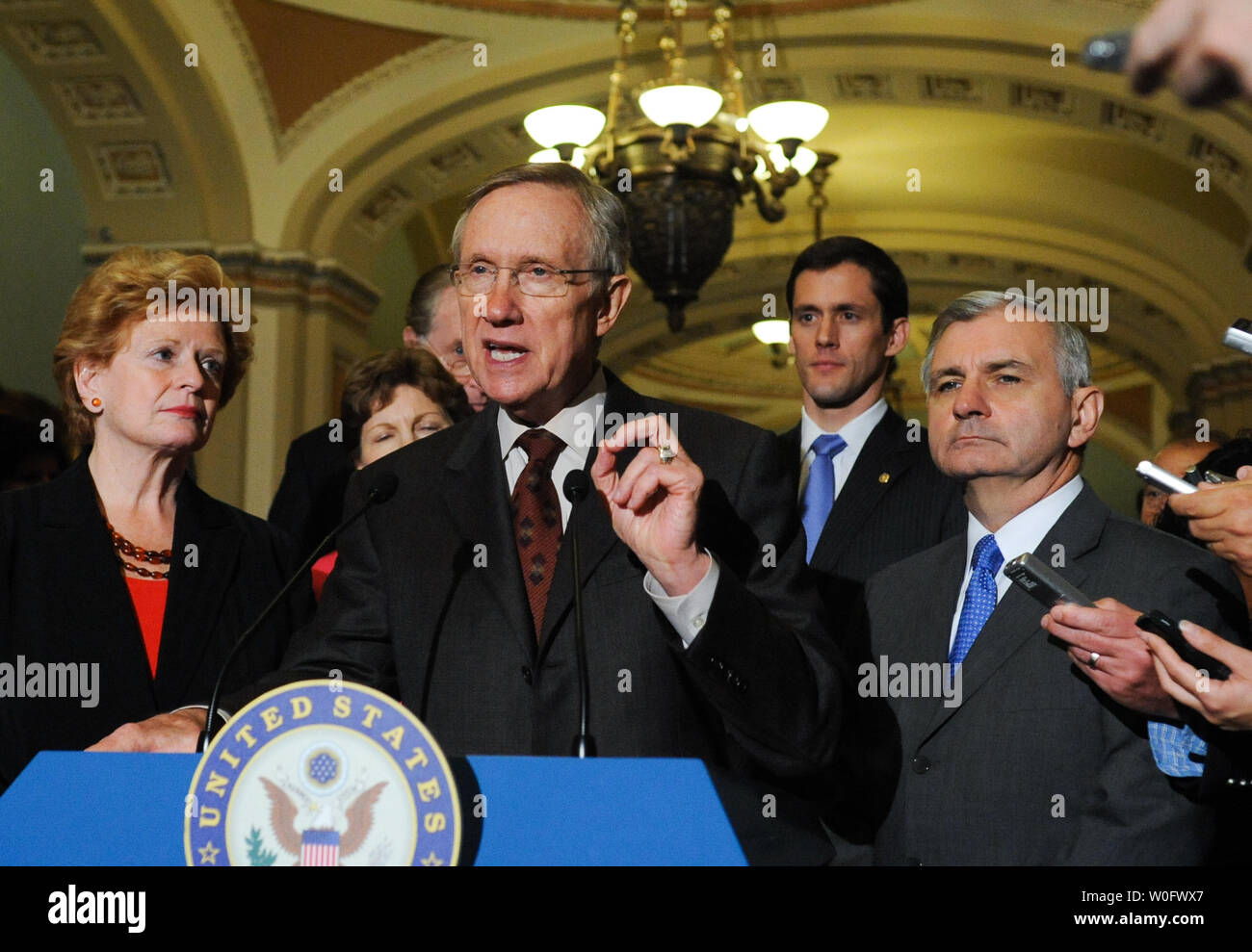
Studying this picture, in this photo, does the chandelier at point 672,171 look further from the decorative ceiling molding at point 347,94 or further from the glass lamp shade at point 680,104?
the decorative ceiling molding at point 347,94

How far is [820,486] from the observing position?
11.0 ft

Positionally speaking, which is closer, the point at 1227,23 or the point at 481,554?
the point at 1227,23

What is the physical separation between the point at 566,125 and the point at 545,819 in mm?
5345

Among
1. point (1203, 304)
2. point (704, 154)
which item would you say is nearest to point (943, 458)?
point (704, 154)

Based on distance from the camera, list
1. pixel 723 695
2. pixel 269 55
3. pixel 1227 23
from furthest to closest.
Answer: pixel 269 55
pixel 723 695
pixel 1227 23

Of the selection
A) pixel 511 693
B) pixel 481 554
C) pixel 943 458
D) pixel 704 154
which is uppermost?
pixel 704 154

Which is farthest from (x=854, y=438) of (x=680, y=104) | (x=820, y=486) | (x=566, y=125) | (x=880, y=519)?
(x=566, y=125)

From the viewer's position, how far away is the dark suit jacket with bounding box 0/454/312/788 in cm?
234

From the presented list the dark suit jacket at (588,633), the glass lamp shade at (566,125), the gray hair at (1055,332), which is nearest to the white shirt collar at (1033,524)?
the gray hair at (1055,332)

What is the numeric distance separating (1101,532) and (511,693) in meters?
0.97

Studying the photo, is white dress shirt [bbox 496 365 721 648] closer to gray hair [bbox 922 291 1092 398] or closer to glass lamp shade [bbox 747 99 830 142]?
gray hair [bbox 922 291 1092 398]

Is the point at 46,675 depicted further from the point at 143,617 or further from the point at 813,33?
the point at 813,33

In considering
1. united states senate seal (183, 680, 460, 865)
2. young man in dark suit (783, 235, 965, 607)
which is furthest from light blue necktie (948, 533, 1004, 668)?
united states senate seal (183, 680, 460, 865)

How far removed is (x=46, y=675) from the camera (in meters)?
2.35
